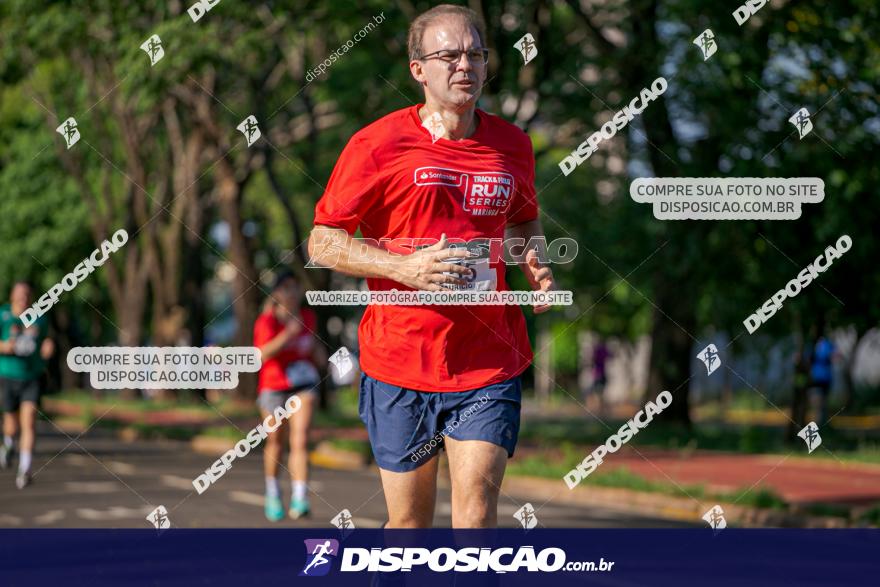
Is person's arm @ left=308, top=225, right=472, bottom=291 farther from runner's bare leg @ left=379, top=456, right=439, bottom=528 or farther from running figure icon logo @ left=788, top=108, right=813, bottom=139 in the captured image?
running figure icon logo @ left=788, top=108, right=813, bottom=139

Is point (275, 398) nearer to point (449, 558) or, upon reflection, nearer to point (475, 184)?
point (449, 558)

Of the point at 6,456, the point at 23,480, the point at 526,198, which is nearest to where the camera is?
the point at 526,198

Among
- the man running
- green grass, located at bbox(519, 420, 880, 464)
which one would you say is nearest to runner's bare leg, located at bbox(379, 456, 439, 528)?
the man running

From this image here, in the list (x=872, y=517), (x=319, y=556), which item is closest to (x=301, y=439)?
(x=872, y=517)

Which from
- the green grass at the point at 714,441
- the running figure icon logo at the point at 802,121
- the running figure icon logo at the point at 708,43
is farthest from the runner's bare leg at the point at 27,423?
the running figure icon logo at the point at 802,121

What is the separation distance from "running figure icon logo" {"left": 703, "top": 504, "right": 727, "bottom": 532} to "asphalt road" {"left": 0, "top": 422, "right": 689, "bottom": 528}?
12.5 inches

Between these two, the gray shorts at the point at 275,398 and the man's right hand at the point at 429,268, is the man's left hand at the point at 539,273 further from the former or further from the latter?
the gray shorts at the point at 275,398

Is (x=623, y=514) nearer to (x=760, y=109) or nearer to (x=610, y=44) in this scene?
(x=760, y=109)

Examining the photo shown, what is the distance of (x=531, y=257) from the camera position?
17.4 feet

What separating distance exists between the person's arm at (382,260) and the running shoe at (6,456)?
1199cm

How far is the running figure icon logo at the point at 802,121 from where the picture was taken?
1700 centimetres

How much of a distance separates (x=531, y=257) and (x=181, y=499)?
8951 millimetres

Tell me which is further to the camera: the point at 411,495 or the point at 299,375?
the point at 299,375

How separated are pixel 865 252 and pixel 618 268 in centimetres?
769
